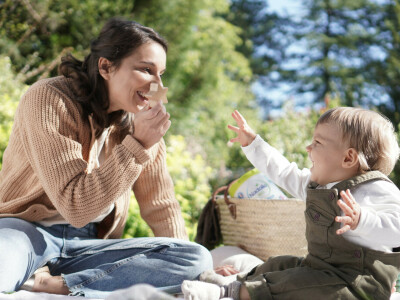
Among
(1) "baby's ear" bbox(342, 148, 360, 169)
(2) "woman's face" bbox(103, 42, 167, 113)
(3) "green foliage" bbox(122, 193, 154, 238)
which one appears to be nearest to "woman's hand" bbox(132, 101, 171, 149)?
(2) "woman's face" bbox(103, 42, 167, 113)

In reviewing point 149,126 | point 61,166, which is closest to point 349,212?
point 149,126

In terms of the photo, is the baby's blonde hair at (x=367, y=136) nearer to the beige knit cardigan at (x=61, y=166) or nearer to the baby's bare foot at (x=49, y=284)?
the beige knit cardigan at (x=61, y=166)

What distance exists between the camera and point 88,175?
192 cm

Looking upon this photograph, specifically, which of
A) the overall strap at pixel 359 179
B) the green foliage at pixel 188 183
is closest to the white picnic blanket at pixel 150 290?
the overall strap at pixel 359 179

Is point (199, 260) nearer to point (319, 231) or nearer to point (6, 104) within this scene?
point (319, 231)

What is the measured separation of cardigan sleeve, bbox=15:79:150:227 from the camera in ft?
6.18

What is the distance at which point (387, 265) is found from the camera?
1808 mm

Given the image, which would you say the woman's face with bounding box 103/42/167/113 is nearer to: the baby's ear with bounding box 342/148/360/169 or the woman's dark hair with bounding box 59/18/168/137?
the woman's dark hair with bounding box 59/18/168/137

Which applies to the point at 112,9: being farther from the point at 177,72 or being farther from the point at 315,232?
the point at 315,232

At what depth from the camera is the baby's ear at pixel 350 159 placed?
1869 millimetres

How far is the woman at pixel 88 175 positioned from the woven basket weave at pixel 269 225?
0.77m

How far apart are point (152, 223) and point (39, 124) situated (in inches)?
35.0

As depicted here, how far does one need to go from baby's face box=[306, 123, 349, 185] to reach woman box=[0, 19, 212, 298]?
0.63 meters

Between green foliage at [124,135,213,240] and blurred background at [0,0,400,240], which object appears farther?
blurred background at [0,0,400,240]
